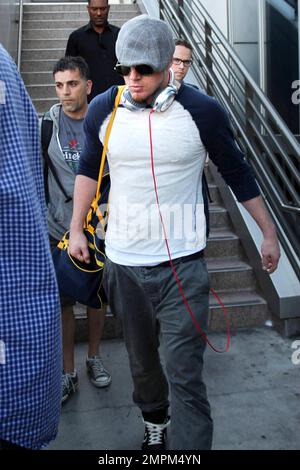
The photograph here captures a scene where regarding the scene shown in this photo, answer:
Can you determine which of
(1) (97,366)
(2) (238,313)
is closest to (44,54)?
(2) (238,313)

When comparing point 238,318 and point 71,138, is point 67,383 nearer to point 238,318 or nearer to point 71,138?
point 71,138

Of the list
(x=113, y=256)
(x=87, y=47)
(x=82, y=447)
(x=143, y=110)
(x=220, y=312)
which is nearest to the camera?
(x=143, y=110)

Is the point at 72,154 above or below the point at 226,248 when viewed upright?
above

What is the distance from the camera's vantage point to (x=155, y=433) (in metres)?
2.83

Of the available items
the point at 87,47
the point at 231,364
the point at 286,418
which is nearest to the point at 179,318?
the point at 286,418

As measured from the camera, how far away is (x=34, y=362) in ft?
4.32

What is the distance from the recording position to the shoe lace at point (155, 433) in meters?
2.83

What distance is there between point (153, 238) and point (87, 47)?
10.3 ft

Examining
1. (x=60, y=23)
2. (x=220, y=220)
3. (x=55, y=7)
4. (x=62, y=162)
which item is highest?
(x=55, y=7)

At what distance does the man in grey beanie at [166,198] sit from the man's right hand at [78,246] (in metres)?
0.21

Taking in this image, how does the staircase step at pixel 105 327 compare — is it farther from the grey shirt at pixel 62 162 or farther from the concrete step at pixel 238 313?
the grey shirt at pixel 62 162

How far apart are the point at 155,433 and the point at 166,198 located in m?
1.15

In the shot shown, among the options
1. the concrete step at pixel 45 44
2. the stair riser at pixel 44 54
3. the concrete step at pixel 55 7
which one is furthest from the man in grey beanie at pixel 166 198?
the concrete step at pixel 55 7
